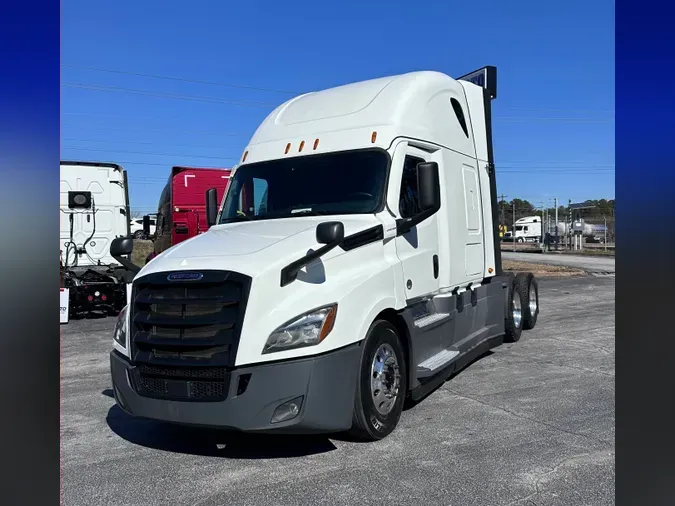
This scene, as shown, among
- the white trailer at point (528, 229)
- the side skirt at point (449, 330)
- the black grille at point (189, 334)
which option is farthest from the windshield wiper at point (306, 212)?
the white trailer at point (528, 229)

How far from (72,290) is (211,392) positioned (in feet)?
33.6

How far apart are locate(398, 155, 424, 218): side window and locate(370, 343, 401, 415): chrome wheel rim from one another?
4.72 ft

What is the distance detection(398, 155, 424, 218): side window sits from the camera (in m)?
5.71

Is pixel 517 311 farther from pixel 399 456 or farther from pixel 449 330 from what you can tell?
pixel 399 456

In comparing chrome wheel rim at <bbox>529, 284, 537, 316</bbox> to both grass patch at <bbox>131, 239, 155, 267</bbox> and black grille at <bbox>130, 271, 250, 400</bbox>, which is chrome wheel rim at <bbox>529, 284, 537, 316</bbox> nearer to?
black grille at <bbox>130, 271, 250, 400</bbox>

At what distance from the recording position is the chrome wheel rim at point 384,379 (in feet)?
15.9

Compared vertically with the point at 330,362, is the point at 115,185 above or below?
above

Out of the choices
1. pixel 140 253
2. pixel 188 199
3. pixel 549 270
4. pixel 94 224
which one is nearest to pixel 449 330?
pixel 94 224

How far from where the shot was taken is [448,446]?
464 cm

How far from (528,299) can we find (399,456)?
21.5 ft
